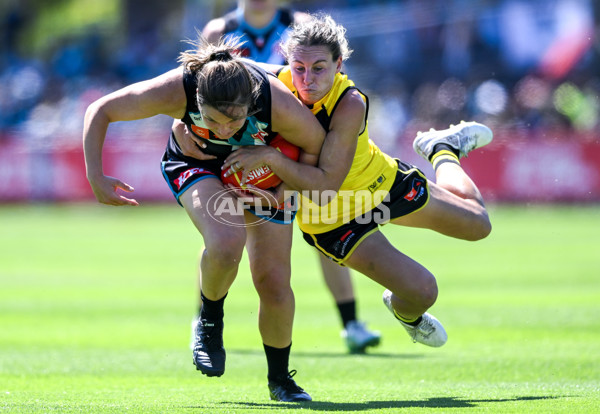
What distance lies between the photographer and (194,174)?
5.50 meters

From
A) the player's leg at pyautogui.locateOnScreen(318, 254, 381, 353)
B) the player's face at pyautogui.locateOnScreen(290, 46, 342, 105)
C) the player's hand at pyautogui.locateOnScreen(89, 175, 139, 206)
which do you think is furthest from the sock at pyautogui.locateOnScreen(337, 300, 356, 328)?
the player's hand at pyautogui.locateOnScreen(89, 175, 139, 206)

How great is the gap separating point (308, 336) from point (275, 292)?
300 centimetres

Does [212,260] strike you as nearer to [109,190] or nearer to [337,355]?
[109,190]

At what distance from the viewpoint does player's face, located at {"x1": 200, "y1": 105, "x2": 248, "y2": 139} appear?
5031mm

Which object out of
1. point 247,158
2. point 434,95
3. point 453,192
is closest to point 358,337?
point 453,192

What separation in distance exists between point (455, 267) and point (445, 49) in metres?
11.0

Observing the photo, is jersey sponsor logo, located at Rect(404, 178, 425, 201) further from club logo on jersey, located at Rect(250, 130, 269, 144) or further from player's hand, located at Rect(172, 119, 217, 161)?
player's hand, located at Rect(172, 119, 217, 161)

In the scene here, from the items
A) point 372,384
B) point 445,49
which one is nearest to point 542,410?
point 372,384

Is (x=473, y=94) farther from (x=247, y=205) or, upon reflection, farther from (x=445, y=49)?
(x=247, y=205)

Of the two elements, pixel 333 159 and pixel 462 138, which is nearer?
pixel 333 159

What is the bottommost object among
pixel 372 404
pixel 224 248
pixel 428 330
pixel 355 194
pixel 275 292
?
pixel 372 404

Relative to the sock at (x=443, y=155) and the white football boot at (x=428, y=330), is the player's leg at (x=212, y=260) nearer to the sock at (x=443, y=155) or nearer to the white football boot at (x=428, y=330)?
the white football boot at (x=428, y=330)

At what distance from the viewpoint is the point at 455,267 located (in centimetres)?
1340

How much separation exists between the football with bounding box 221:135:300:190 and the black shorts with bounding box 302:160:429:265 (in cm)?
71
